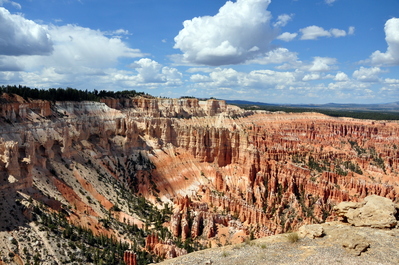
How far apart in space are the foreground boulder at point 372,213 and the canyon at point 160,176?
58.4 feet

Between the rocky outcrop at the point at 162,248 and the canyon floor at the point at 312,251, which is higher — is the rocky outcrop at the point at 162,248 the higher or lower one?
the lower one

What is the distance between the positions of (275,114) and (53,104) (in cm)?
7837

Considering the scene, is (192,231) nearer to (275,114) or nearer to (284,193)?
(284,193)

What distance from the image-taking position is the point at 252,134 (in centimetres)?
7988

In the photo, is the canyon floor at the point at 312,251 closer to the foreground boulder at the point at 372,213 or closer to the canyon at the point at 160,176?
the foreground boulder at the point at 372,213

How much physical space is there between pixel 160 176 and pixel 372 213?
4937 cm

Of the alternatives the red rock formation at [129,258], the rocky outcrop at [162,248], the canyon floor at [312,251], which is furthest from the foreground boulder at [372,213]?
the red rock formation at [129,258]

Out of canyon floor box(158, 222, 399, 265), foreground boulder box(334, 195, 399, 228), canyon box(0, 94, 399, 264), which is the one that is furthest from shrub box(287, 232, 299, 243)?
canyon box(0, 94, 399, 264)

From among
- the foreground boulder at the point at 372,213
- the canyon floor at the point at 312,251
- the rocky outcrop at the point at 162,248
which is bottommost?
the rocky outcrop at the point at 162,248

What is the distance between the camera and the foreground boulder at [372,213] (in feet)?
75.0

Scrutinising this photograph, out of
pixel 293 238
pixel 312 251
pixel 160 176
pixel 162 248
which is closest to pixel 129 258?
pixel 162 248

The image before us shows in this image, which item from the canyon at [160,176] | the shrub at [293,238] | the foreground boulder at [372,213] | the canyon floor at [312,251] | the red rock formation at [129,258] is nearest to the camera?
the canyon floor at [312,251]

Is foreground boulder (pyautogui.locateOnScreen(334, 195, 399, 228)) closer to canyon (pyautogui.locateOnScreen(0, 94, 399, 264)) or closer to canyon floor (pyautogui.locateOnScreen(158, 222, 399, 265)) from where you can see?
canyon floor (pyautogui.locateOnScreen(158, 222, 399, 265))

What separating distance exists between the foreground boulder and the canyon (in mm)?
17801
